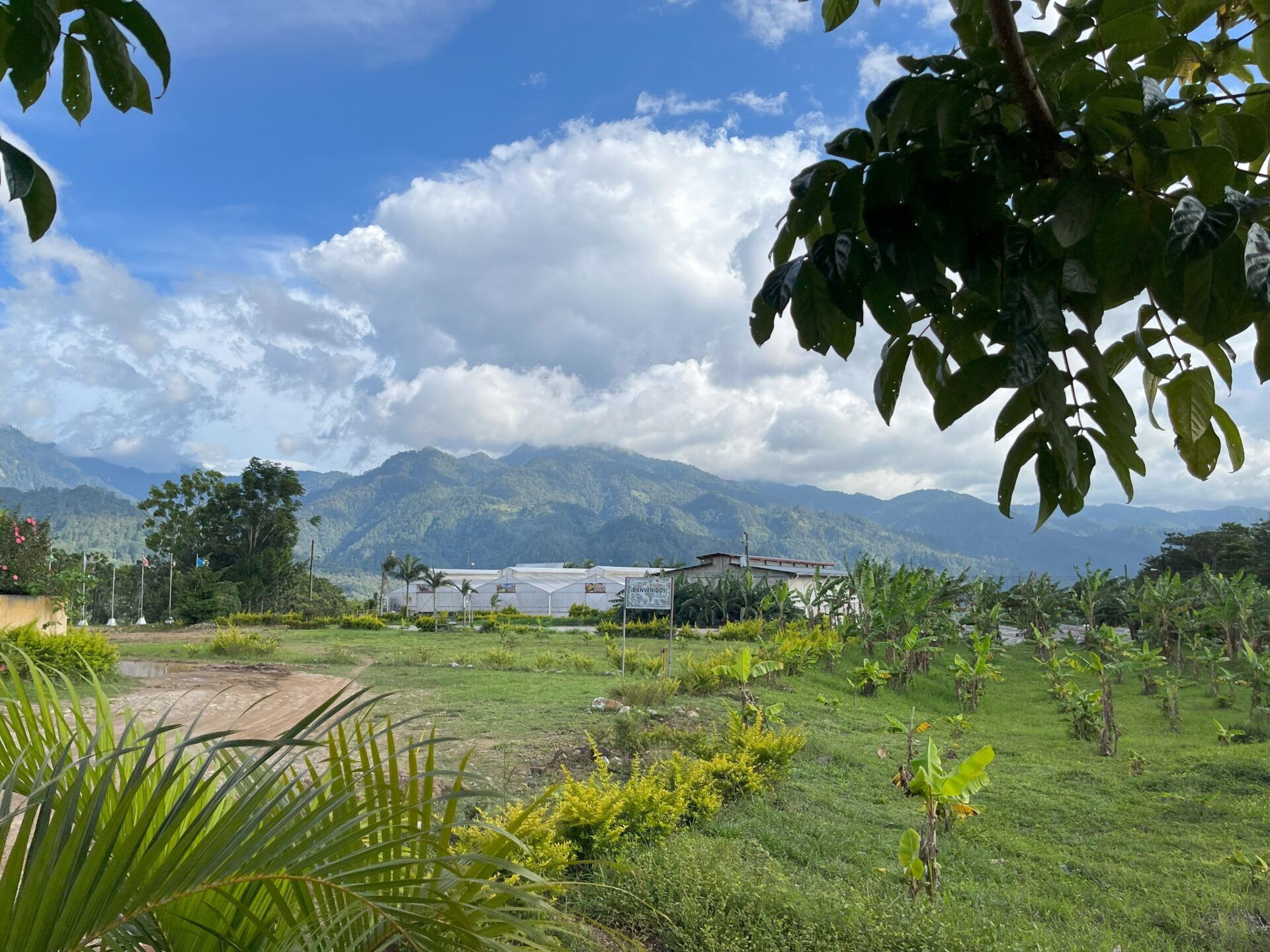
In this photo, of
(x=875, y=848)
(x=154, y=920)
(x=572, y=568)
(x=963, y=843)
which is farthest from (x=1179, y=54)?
(x=572, y=568)

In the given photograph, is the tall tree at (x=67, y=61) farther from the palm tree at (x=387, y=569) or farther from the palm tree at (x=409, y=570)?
the palm tree at (x=387, y=569)

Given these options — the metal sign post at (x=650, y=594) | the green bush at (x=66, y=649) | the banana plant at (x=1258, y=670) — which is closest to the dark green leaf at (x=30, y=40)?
the metal sign post at (x=650, y=594)

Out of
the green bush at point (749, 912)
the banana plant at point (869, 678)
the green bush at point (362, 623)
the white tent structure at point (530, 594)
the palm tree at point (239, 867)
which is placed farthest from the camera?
the white tent structure at point (530, 594)

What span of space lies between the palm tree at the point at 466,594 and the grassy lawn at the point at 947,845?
27.6 m

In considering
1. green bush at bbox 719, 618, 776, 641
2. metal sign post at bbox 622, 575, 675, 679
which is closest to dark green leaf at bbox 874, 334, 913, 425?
metal sign post at bbox 622, 575, 675, 679

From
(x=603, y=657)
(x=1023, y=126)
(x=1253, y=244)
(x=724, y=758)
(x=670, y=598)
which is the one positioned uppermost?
(x=1023, y=126)

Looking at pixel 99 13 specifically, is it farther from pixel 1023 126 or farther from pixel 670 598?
pixel 670 598

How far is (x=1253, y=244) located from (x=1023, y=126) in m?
0.37

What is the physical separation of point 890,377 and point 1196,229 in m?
0.38

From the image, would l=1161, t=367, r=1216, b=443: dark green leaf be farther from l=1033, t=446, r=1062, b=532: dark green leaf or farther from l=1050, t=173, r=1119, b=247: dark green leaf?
l=1050, t=173, r=1119, b=247: dark green leaf

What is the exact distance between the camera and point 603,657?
66.0ft

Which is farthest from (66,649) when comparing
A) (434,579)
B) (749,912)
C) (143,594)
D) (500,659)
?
(143,594)

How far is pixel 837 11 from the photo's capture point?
40.9 inches

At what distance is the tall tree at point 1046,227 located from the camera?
28.9 inches
